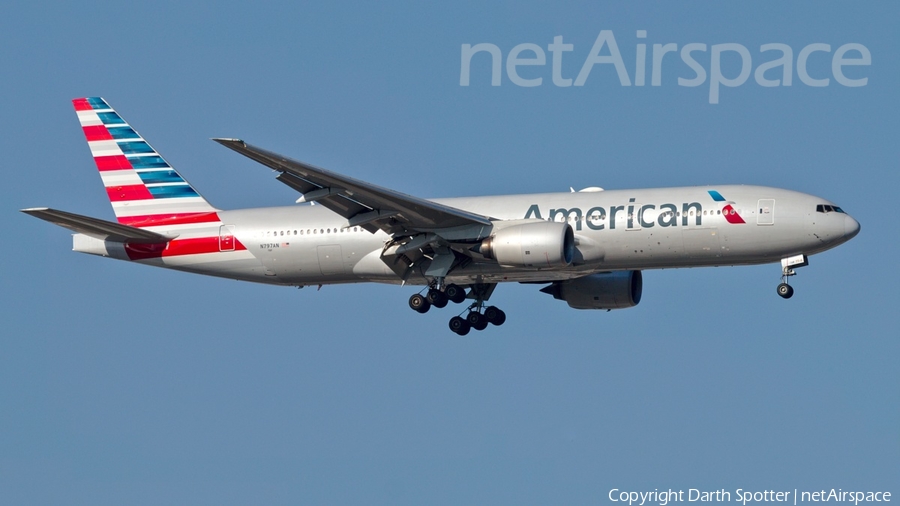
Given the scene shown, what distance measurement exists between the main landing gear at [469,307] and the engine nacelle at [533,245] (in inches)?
142

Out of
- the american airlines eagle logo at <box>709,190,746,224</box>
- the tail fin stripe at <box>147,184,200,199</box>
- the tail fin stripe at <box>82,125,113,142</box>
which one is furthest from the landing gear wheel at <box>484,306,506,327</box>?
the tail fin stripe at <box>82,125,113,142</box>

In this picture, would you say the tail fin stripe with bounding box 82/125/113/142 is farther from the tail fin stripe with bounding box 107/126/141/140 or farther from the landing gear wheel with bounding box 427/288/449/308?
the landing gear wheel with bounding box 427/288/449/308

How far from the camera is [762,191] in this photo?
44.4 m

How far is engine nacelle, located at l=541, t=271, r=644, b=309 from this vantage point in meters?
50.5

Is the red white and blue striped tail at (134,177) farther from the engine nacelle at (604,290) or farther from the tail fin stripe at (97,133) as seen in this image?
the engine nacelle at (604,290)

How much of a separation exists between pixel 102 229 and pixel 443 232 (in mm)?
12751

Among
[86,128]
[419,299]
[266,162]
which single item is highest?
[86,128]

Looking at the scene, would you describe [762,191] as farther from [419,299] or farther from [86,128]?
[86,128]

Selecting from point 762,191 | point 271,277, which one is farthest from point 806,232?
point 271,277

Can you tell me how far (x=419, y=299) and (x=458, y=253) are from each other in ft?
7.92

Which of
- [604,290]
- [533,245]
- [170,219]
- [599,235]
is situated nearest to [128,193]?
[170,219]

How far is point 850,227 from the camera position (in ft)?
144

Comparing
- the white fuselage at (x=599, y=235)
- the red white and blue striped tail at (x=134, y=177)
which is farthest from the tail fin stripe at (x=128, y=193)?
the white fuselage at (x=599, y=235)

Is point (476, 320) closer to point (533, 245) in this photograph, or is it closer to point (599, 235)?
point (533, 245)
